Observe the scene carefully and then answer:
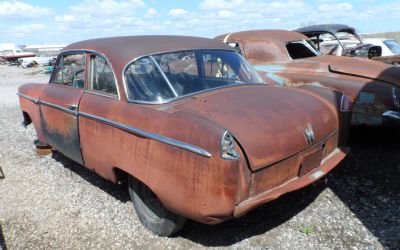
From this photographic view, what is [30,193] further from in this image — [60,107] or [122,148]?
[122,148]

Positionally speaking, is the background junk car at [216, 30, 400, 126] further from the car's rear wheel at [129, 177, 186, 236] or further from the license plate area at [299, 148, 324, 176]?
the car's rear wheel at [129, 177, 186, 236]

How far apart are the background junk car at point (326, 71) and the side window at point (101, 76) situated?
292 cm

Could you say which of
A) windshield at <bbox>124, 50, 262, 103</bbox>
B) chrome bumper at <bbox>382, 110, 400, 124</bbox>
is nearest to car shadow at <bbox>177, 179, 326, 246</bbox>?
windshield at <bbox>124, 50, 262, 103</bbox>

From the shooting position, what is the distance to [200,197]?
8.18ft

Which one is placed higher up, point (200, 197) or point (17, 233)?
point (200, 197)

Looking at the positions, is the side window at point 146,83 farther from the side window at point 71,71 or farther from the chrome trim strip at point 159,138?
the side window at point 71,71

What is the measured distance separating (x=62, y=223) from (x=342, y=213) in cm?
259

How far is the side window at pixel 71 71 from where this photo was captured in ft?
13.2

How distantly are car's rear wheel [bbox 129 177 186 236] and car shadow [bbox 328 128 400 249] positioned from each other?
5.42 ft

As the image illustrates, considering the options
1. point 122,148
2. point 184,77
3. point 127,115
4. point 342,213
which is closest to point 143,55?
point 184,77

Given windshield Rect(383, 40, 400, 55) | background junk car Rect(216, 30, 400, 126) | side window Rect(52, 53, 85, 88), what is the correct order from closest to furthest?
1. side window Rect(52, 53, 85, 88)
2. background junk car Rect(216, 30, 400, 126)
3. windshield Rect(383, 40, 400, 55)

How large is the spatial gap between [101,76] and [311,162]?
214 centimetres

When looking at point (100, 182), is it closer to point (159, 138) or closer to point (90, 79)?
point (90, 79)

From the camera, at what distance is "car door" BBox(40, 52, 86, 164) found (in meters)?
3.79
